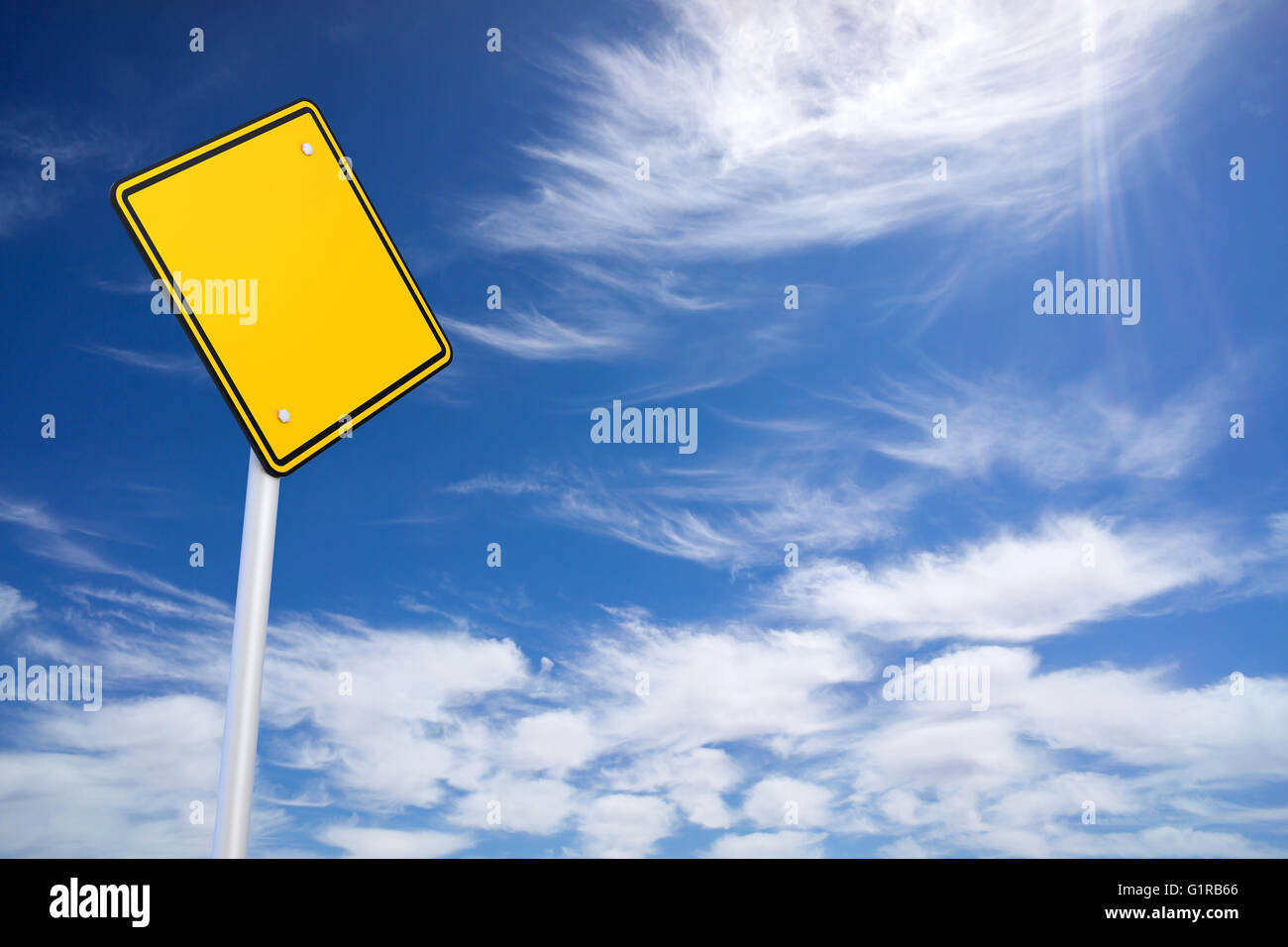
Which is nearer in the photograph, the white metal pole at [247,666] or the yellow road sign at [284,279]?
the white metal pole at [247,666]

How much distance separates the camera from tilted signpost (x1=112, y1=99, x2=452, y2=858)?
1.98 meters

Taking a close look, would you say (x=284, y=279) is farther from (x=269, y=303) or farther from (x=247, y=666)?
(x=247, y=666)

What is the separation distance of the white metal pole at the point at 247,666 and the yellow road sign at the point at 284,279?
4.1 inches

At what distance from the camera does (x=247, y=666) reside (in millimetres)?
1936

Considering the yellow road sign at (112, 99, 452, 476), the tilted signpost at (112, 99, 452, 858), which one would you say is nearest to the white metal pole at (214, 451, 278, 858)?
the tilted signpost at (112, 99, 452, 858)

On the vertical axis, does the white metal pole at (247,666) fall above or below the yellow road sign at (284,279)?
below

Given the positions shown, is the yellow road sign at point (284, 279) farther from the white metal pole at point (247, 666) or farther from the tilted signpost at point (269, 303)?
the white metal pole at point (247, 666)

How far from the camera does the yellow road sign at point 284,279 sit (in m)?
2.03

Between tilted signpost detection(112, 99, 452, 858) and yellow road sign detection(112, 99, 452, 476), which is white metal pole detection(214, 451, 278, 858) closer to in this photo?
tilted signpost detection(112, 99, 452, 858)

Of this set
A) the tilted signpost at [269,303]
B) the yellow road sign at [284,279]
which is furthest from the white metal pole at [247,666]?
the yellow road sign at [284,279]

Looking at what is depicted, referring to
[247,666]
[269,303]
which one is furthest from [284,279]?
[247,666]
